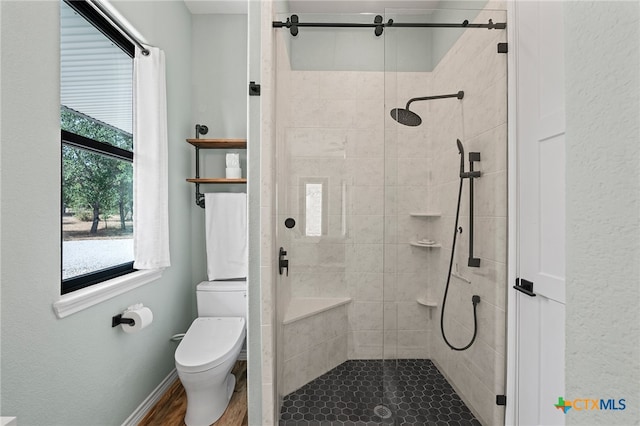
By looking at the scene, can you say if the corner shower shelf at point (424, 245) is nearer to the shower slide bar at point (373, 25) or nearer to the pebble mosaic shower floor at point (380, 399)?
the pebble mosaic shower floor at point (380, 399)

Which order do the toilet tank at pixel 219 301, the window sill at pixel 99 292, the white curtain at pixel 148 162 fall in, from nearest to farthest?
the window sill at pixel 99 292, the white curtain at pixel 148 162, the toilet tank at pixel 219 301

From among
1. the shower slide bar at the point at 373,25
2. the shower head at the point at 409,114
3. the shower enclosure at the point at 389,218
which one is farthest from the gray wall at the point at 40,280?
the shower head at the point at 409,114

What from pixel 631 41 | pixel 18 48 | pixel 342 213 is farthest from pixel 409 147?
pixel 18 48

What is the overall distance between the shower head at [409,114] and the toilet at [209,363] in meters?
1.59

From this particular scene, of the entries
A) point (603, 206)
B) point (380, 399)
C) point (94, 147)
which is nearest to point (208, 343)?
point (380, 399)

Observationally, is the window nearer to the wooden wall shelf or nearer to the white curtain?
the white curtain

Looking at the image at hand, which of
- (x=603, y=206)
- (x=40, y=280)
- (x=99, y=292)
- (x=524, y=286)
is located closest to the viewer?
(x=603, y=206)

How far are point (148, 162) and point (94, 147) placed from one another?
276mm

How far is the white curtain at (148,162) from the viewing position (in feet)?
5.64

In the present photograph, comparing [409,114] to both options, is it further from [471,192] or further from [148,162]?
[148,162]

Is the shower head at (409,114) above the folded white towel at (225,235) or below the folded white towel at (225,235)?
above

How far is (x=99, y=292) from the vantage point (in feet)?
4.52

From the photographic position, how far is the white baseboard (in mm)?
1611

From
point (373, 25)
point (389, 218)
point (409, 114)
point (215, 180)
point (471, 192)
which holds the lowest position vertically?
point (389, 218)
